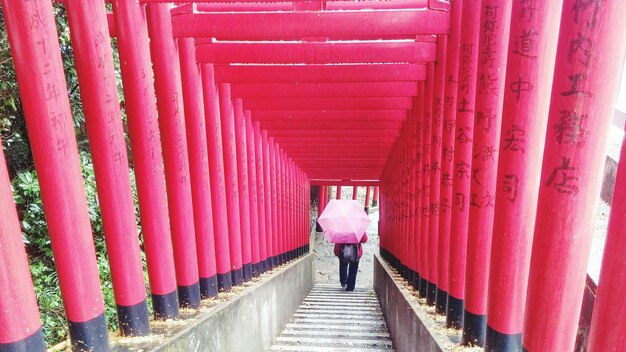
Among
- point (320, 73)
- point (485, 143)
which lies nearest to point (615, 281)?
point (485, 143)

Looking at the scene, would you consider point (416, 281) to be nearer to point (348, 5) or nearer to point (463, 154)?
point (463, 154)

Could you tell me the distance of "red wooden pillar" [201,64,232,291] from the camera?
448 centimetres

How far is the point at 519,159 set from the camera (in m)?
2.07

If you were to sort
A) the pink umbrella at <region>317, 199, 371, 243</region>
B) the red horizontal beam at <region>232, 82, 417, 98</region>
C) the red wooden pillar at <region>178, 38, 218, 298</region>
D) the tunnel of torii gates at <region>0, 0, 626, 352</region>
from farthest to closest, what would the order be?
the pink umbrella at <region>317, 199, 371, 243</region> → the red horizontal beam at <region>232, 82, 417, 98</region> → the red wooden pillar at <region>178, 38, 218, 298</region> → the tunnel of torii gates at <region>0, 0, 626, 352</region>

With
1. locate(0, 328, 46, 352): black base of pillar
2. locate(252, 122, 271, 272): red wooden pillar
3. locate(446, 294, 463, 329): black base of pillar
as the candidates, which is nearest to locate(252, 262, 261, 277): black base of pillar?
locate(252, 122, 271, 272): red wooden pillar

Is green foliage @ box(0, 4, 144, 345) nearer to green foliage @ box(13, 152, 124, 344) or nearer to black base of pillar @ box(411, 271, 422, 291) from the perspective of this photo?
green foliage @ box(13, 152, 124, 344)

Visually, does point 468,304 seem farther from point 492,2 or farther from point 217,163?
point 217,163

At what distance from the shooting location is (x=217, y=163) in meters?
4.52

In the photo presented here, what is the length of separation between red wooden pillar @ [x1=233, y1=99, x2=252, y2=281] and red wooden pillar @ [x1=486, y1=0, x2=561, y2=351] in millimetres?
3760

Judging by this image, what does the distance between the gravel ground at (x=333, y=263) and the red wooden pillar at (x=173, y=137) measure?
10576 mm

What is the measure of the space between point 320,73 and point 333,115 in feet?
5.82

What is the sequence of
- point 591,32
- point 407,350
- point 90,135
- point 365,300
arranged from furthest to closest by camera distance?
point 365,300
point 407,350
point 90,135
point 591,32

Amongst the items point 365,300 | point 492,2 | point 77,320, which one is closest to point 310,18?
point 492,2

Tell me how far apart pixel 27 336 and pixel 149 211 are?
1238mm
